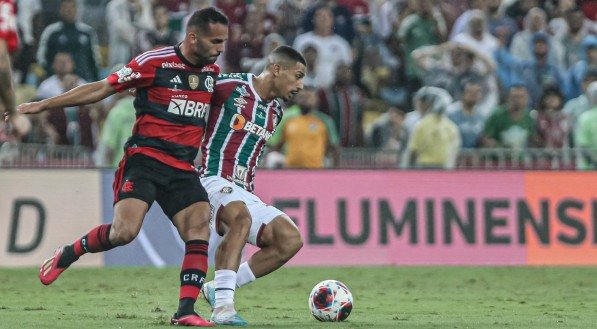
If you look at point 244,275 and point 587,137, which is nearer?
point 244,275

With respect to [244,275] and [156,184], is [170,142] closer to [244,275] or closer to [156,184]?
[156,184]

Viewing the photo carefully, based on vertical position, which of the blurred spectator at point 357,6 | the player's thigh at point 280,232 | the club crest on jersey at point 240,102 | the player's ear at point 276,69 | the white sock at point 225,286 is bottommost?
the white sock at point 225,286

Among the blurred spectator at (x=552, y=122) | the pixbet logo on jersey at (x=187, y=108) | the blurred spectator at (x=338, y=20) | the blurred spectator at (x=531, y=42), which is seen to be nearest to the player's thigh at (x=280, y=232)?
the pixbet logo on jersey at (x=187, y=108)

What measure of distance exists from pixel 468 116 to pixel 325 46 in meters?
2.49

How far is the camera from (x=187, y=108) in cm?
968

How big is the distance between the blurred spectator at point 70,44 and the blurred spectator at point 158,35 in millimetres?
743

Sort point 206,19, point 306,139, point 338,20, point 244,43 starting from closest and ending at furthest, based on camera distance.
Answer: point 206,19 < point 306,139 < point 244,43 < point 338,20

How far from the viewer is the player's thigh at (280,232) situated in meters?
10.4

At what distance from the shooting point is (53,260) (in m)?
9.95

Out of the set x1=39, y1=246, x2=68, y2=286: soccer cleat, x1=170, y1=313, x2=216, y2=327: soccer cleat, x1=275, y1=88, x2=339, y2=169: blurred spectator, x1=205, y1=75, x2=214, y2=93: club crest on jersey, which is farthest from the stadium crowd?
x1=170, y1=313, x2=216, y2=327: soccer cleat

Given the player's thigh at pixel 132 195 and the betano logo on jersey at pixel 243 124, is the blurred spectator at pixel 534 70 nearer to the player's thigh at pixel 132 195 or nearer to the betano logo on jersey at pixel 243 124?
the betano logo on jersey at pixel 243 124

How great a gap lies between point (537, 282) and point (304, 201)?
10.7 ft

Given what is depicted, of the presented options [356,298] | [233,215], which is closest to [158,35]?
[356,298]

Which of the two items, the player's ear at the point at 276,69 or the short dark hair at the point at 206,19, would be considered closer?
the short dark hair at the point at 206,19
